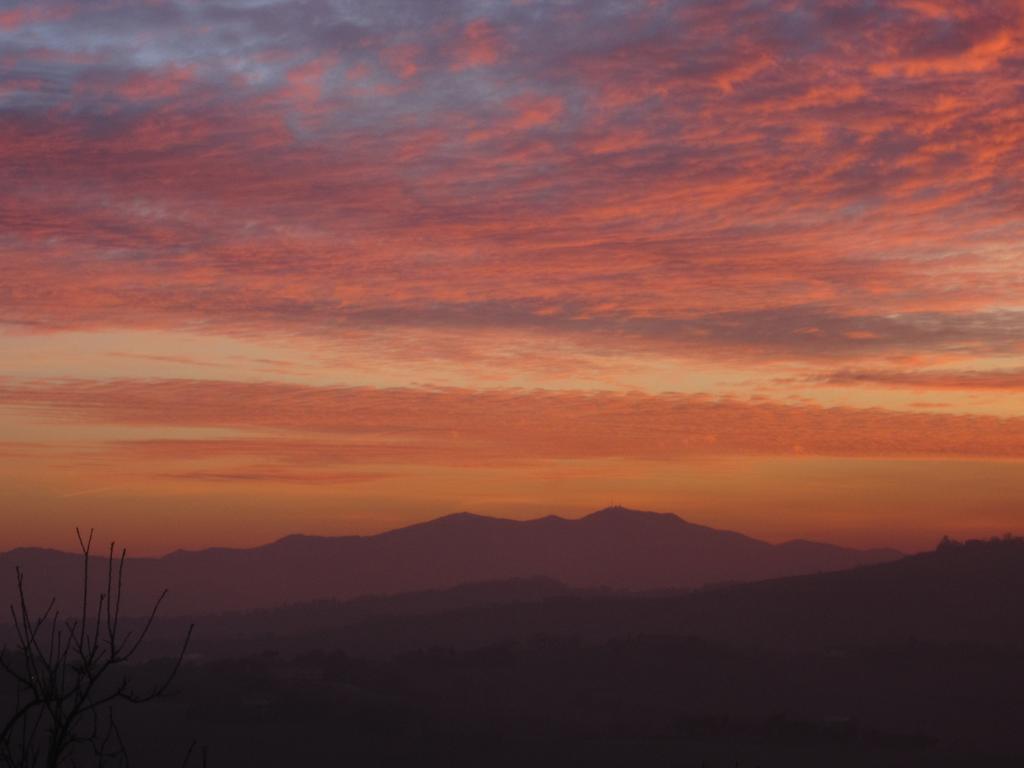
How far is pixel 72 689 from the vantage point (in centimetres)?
1063

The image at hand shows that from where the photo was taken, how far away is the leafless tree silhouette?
826cm

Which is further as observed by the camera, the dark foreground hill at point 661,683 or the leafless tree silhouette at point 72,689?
the dark foreground hill at point 661,683

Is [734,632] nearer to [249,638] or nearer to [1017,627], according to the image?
[1017,627]

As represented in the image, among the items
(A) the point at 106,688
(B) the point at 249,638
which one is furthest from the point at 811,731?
(B) the point at 249,638

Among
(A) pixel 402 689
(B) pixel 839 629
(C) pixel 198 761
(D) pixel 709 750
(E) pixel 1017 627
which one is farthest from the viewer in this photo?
(B) pixel 839 629

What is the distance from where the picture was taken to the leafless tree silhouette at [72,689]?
8.26 metres

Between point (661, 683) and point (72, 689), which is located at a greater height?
point (72, 689)

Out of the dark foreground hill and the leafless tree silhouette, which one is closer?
the leafless tree silhouette

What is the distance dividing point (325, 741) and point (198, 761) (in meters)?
9.69

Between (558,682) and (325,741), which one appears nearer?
(325,741)

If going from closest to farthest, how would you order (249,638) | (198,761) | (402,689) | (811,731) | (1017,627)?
(198,761)
(811,731)
(402,689)
(1017,627)
(249,638)

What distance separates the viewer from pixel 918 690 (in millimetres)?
85562

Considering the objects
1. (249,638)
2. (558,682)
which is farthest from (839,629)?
(249,638)

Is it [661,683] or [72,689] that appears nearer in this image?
[72,689]
